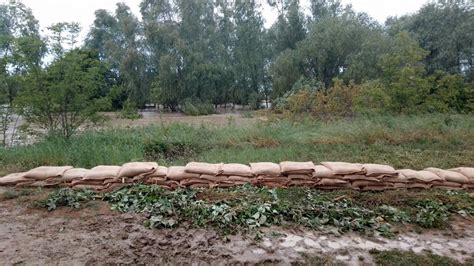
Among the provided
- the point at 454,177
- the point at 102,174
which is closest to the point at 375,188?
the point at 454,177

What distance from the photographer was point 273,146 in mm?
5328

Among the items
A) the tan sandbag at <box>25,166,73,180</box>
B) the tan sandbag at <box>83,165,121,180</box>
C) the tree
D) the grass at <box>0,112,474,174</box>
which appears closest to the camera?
the tan sandbag at <box>83,165,121,180</box>

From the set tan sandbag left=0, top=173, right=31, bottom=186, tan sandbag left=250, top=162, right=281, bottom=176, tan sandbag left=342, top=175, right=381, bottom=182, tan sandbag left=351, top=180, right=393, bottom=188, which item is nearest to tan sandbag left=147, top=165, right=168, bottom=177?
tan sandbag left=250, top=162, right=281, bottom=176

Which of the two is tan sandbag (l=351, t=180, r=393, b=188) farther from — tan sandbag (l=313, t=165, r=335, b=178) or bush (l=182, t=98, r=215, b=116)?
bush (l=182, t=98, r=215, b=116)

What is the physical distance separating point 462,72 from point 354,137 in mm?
11966

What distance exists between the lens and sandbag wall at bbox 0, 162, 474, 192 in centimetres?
317

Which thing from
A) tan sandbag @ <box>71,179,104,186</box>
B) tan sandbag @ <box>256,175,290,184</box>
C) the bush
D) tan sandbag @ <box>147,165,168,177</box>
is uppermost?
the bush

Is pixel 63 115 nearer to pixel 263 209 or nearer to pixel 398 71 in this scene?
pixel 263 209

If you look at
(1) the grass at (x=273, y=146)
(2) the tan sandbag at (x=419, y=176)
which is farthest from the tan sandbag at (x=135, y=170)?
(2) the tan sandbag at (x=419, y=176)

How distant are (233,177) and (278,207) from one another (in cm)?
75

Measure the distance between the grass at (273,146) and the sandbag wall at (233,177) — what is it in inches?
33.9

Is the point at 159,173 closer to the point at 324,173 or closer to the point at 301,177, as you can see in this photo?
the point at 301,177

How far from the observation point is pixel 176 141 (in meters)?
5.49

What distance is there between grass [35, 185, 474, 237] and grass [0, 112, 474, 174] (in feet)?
4.28
